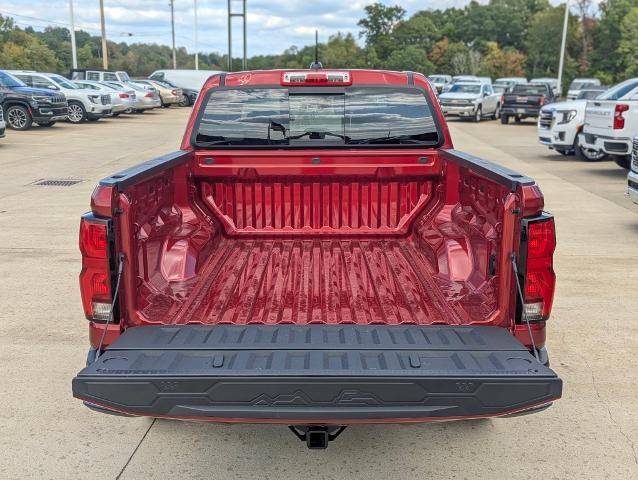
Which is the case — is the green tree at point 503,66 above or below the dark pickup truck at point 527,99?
above

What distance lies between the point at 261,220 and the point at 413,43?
4065 inches

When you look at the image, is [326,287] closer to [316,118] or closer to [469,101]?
→ [316,118]

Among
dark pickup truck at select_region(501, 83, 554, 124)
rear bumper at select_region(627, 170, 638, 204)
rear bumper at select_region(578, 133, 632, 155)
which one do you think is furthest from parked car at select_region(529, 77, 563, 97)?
rear bumper at select_region(627, 170, 638, 204)

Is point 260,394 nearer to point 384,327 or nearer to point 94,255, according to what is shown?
point 384,327

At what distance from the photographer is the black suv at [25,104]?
20250mm

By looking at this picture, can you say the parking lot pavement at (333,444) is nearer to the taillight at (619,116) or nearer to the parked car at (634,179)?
the parked car at (634,179)

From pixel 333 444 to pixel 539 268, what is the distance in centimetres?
148

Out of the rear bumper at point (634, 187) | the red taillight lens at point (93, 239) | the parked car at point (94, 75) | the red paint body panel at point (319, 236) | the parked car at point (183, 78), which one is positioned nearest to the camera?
the red taillight lens at point (93, 239)

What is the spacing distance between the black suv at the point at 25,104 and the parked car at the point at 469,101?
50.3 ft

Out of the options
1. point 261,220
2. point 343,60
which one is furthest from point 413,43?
point 261,220

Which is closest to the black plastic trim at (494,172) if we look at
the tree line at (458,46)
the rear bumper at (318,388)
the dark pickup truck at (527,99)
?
the rear bumper at (318,388)

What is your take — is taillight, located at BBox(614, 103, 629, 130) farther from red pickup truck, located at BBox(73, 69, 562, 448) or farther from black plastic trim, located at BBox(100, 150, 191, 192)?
black plastic trim, located at BBox(100, 150, 191, 192)

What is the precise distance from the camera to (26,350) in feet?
15.9

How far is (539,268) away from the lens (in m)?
3.08
